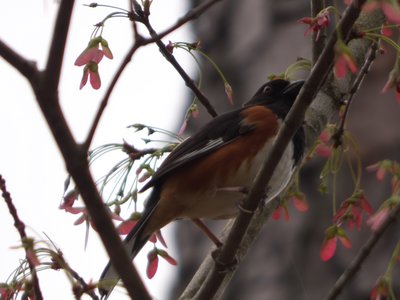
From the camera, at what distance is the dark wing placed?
323cm

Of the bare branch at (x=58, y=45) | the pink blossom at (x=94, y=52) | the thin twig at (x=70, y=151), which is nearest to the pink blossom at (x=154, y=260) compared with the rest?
the pink blossom at (x=94, y=52)

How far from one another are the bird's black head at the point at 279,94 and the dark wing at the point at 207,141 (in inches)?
11.0

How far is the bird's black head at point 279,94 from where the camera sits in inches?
144

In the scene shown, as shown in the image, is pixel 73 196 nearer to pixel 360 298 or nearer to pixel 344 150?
pixel 344 150

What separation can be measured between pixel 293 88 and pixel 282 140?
4.58 ft

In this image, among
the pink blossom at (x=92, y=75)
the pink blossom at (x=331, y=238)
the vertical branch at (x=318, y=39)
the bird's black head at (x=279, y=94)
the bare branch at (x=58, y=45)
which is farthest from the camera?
the bird's black head at (x=279, y=94)

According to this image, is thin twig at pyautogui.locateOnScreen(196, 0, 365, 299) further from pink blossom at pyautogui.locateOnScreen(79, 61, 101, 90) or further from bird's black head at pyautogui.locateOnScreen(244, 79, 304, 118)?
bird's black head at pyautogui.locateOnScreen(244, 79, 304, 118)

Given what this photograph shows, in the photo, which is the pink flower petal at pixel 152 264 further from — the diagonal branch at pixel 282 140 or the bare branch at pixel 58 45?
the bare branch at pixel 58 45

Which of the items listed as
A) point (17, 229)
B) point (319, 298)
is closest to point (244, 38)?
point (319, 298)

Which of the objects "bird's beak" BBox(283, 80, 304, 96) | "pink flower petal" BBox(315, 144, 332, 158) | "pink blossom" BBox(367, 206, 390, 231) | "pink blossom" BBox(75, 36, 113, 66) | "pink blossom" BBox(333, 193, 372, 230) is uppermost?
"pink blossom" BBox(75, 36, 113, 66)

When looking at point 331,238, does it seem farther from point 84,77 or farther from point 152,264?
point 84,77

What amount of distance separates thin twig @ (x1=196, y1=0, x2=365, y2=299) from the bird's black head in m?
1.20

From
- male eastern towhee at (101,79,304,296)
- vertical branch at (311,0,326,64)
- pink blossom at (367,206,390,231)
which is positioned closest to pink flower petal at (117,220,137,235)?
male eastern towhee at (101,79,304,296)

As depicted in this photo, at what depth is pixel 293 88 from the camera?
3668 millimetres
